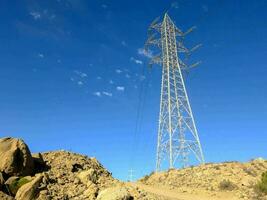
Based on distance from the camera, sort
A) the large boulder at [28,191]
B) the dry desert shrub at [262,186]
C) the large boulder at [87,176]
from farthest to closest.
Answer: the dry desert shrub at [262,186] → the large boulder at [87,176] → the large boulder at [28,191]

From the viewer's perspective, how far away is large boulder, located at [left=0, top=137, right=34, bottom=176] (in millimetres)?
25172

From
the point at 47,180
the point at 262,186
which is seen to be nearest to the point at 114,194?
the point at 47,180

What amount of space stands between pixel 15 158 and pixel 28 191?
3.09 m

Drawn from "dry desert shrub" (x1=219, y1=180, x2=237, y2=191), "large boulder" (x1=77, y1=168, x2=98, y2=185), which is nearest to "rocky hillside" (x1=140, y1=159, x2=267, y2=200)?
"dry desert shrub" (x1=219, y1=180, x2=237, y2=191)

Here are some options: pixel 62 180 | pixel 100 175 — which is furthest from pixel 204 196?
pixel 62 180

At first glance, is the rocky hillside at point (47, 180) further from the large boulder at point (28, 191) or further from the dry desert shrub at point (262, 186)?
the dry desert shrub at point (262, 186)

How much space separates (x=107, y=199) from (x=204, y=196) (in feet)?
54.7

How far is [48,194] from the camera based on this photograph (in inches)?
936

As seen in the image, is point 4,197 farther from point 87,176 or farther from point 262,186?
point 262,186

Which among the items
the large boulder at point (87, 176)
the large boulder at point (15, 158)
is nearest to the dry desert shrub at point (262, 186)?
the large boulder at point (87, 176)

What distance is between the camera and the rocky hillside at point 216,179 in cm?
3859

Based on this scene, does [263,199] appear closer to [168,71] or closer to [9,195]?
[168,71]

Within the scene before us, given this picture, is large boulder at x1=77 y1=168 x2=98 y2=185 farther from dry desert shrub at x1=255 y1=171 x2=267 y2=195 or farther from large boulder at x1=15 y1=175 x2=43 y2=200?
dry desert shrub at x1=255 y1=171 x2=267 y2=195

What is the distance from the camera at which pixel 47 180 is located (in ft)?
83.2
